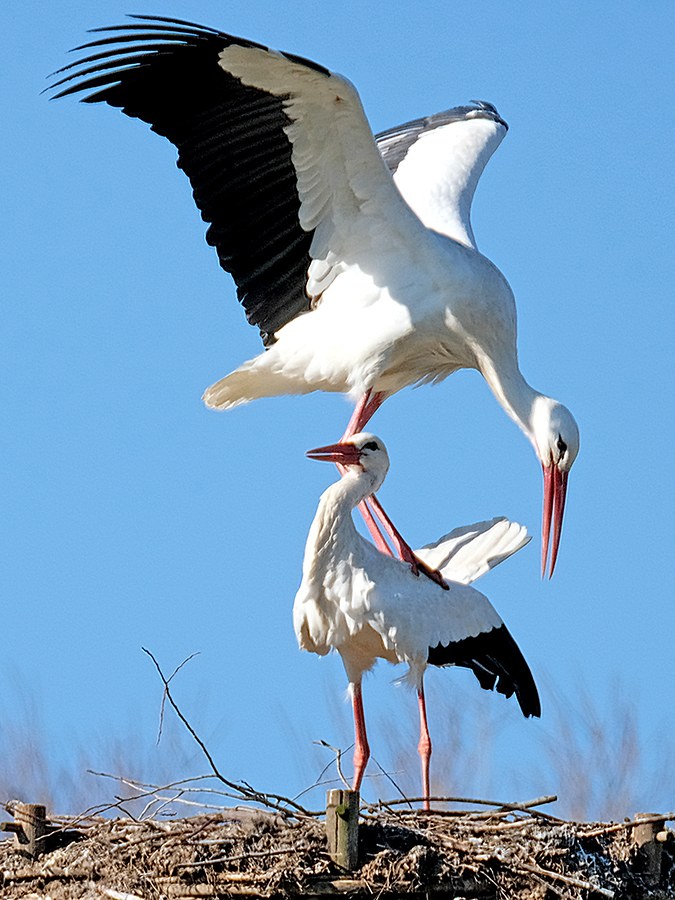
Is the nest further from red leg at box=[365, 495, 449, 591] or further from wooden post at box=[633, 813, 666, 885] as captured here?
red leg at box=[365, 495, 449, 591]

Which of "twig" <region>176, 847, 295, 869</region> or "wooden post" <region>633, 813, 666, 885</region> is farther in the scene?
"wooden post" <region>633, 813, 666, 885</region>

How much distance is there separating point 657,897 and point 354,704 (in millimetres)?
Answer: 1774

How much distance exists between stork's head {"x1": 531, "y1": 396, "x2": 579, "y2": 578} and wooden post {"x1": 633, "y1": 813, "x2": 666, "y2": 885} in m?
2.37

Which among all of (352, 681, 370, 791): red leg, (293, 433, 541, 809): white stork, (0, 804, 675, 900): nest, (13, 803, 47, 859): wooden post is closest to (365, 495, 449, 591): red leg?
(293, 433, 541, 809): white stork

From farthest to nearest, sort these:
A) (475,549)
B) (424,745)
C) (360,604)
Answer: (475,549), (424,745), (360,604)

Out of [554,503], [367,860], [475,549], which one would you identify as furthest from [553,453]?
[367,860]

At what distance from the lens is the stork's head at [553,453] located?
8.59 meters

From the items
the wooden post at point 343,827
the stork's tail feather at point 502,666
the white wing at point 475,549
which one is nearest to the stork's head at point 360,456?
the white wing at point 475,549

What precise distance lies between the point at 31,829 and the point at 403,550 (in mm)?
2321

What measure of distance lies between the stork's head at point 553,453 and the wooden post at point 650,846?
237cm

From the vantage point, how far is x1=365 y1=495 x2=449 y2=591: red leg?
7523 mm

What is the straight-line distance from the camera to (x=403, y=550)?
7.94 m

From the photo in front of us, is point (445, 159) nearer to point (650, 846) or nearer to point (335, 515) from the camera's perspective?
point (335, 515)

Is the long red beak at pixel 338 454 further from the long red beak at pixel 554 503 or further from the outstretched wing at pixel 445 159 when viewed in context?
the outstretched wing at pixel 445 159
